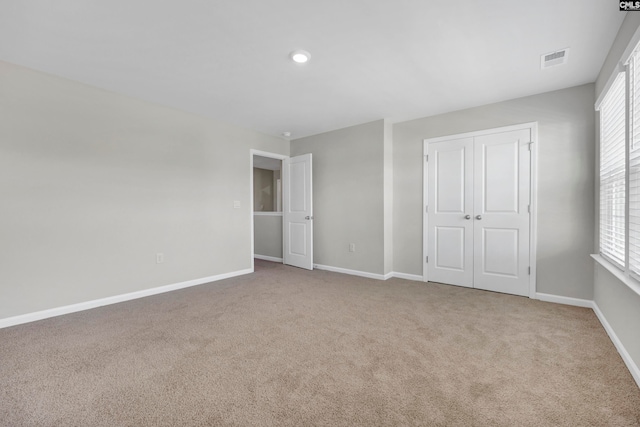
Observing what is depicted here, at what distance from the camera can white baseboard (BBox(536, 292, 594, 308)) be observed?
10.1 ft

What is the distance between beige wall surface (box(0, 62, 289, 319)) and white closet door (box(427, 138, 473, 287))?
3045 millimetres

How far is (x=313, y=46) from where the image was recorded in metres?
2.39

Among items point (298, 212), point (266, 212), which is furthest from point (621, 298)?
point (266, 212)

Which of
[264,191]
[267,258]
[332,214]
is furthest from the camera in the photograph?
[264,191]

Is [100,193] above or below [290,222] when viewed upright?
above

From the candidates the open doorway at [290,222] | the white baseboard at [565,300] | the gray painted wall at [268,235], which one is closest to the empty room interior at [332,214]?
the white baseboard at [565,300]

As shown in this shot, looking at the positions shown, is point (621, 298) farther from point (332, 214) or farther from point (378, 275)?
point (332, 214)

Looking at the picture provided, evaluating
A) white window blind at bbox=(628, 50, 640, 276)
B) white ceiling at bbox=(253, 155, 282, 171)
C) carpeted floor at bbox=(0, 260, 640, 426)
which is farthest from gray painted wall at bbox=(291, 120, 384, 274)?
white window blind at bbox=(628, 50, 640, 276)

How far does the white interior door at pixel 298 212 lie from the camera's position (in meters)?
5.02

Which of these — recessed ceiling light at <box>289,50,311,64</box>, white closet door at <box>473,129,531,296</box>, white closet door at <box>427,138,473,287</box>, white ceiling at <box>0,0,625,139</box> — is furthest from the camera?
white closet door at <box>427,138,473,287</box>

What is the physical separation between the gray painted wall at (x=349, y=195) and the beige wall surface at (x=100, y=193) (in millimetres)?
1520

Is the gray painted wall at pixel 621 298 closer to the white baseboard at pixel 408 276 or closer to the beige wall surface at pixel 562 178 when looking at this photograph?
the beige wall surface at pixel 562 178

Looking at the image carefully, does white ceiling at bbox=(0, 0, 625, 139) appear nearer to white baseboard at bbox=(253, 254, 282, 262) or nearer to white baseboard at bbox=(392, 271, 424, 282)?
white baseboard at bbox=(392, 271, 424, 282)

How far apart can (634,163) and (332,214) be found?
3.56m
